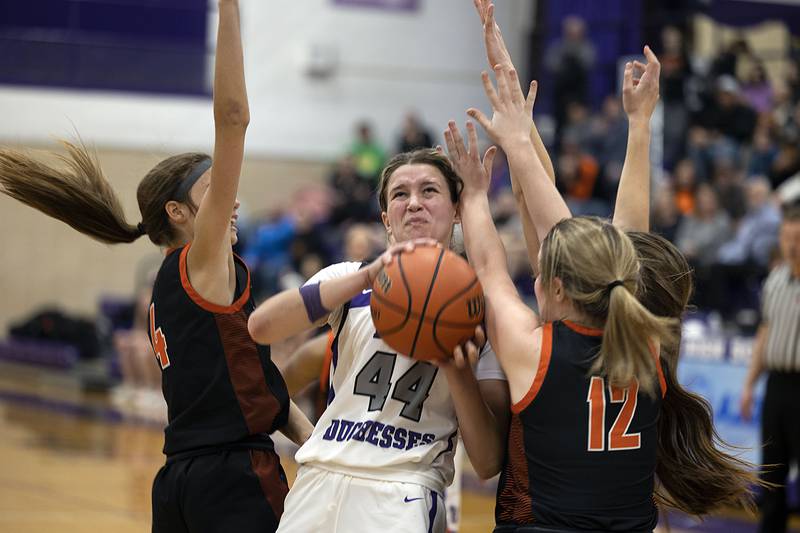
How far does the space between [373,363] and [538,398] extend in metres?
0.52

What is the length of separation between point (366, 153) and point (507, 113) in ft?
48.3

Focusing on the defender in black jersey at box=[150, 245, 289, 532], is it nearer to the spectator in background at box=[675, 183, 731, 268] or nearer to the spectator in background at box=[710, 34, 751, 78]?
the spectator in background at box=[675, 183, 731, 268]

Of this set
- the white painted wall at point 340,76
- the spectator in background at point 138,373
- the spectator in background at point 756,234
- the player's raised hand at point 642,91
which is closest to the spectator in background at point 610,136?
the spectator in background at point 756,234

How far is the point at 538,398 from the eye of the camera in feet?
10.4

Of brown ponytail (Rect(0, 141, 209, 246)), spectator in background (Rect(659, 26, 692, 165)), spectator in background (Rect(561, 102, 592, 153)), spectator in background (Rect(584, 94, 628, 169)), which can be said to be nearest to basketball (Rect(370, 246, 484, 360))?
brown ponytail (Rect(0, 141, 209, 246))

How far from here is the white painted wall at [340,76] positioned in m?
18.6

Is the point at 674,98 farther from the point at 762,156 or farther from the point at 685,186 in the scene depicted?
the point at 685,186

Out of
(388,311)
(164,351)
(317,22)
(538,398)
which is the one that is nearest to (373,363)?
(388,311)

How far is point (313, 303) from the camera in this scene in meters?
3.19

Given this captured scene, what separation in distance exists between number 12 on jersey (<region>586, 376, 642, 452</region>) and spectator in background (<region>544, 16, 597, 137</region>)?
13521mm

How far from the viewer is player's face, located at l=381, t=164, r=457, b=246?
11.4 feet

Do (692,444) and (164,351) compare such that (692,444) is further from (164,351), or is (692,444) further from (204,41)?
(204,41)

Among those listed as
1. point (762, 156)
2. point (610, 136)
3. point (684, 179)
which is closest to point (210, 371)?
point (684, 179)

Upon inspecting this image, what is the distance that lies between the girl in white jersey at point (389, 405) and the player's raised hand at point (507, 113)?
2.6 inches
